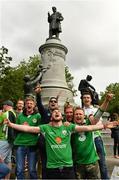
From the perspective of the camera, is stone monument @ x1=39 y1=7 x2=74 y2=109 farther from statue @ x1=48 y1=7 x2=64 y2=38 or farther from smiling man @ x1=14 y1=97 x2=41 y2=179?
smiling man @ x1=14 y1=97 x2=41 y2=179

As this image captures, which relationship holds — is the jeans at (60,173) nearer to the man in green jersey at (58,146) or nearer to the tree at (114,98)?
the man in green jersey at (58,146)

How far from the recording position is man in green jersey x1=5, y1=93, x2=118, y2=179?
531cm

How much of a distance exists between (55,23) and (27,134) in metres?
17.3

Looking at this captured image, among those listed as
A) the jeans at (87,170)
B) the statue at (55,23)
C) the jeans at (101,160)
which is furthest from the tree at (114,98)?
the jeans at (87,170)

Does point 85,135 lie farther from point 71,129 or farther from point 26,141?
point 26,141

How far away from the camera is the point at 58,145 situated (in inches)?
211

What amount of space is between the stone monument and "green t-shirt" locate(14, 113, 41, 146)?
13.6 meters

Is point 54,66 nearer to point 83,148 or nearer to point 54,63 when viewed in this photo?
point 54,63

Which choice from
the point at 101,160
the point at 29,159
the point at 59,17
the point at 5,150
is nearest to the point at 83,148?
the point at 101,160

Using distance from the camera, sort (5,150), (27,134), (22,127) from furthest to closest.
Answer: (5,150) < (27,134) < (22,127)

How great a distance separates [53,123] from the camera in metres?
5.55

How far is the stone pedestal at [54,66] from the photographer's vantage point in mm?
21109

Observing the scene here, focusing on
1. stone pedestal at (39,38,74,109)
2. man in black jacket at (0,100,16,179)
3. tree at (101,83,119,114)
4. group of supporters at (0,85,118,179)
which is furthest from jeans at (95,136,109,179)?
tree at (101,83,119,114)

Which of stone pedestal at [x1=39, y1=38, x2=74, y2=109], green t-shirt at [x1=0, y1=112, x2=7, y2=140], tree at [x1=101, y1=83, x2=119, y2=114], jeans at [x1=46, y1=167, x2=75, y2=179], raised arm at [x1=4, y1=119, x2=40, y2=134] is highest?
tree at [x1=101, y1=83, x2=119, y2=114]
